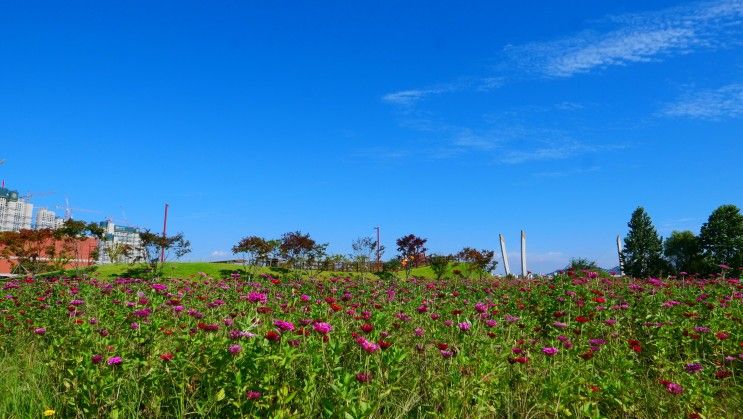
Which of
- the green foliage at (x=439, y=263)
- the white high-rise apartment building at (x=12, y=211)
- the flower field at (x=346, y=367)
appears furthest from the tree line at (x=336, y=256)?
the white high-rise apartment building at (x=12, y=211)

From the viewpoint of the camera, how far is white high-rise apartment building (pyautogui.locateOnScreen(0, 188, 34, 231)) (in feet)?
299

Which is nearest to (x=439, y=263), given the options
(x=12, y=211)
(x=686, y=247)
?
(x=686, y=247)

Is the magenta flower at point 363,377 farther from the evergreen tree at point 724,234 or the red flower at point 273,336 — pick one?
the evergreen tree at point 724,234

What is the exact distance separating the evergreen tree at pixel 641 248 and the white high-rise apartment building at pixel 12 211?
91.0 meters

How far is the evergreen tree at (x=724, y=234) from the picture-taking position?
100.0ft

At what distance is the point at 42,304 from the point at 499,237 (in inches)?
1045

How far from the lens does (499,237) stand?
30719 millimetres

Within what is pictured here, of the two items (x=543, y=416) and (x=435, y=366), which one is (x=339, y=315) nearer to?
(x=435, y=366)

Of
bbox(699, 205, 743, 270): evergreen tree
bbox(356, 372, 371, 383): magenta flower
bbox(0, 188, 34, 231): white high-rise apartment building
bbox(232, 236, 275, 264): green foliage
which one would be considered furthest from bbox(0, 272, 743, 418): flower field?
bbox(0, 188, 34, 231): white high-rise apartment building

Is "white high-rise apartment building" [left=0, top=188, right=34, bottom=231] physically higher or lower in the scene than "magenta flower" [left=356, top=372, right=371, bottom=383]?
higher

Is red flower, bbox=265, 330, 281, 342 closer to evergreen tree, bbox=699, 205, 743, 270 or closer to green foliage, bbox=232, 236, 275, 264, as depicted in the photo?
green foliage, bbox=232, 236, 275, 264

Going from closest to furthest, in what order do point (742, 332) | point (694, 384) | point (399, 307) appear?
point (694, 384) → point (742, 332) → point (399, 307)

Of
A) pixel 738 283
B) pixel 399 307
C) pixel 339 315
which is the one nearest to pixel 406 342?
pixel 339 315

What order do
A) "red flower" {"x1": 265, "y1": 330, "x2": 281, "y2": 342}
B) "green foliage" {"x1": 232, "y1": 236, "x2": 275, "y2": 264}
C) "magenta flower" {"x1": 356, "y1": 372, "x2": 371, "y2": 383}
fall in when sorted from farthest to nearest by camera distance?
1. "green foliage" {"x1": 232, "y1": 236, "x2": 275, "y2": 264}
2. "red flower" {"x1": 265, "y1": 330, "x2": 281, "y2": 342}
3. "magenta flower" {"x1": 356, "y1": 372, "x2": 371, "y2": 383}
